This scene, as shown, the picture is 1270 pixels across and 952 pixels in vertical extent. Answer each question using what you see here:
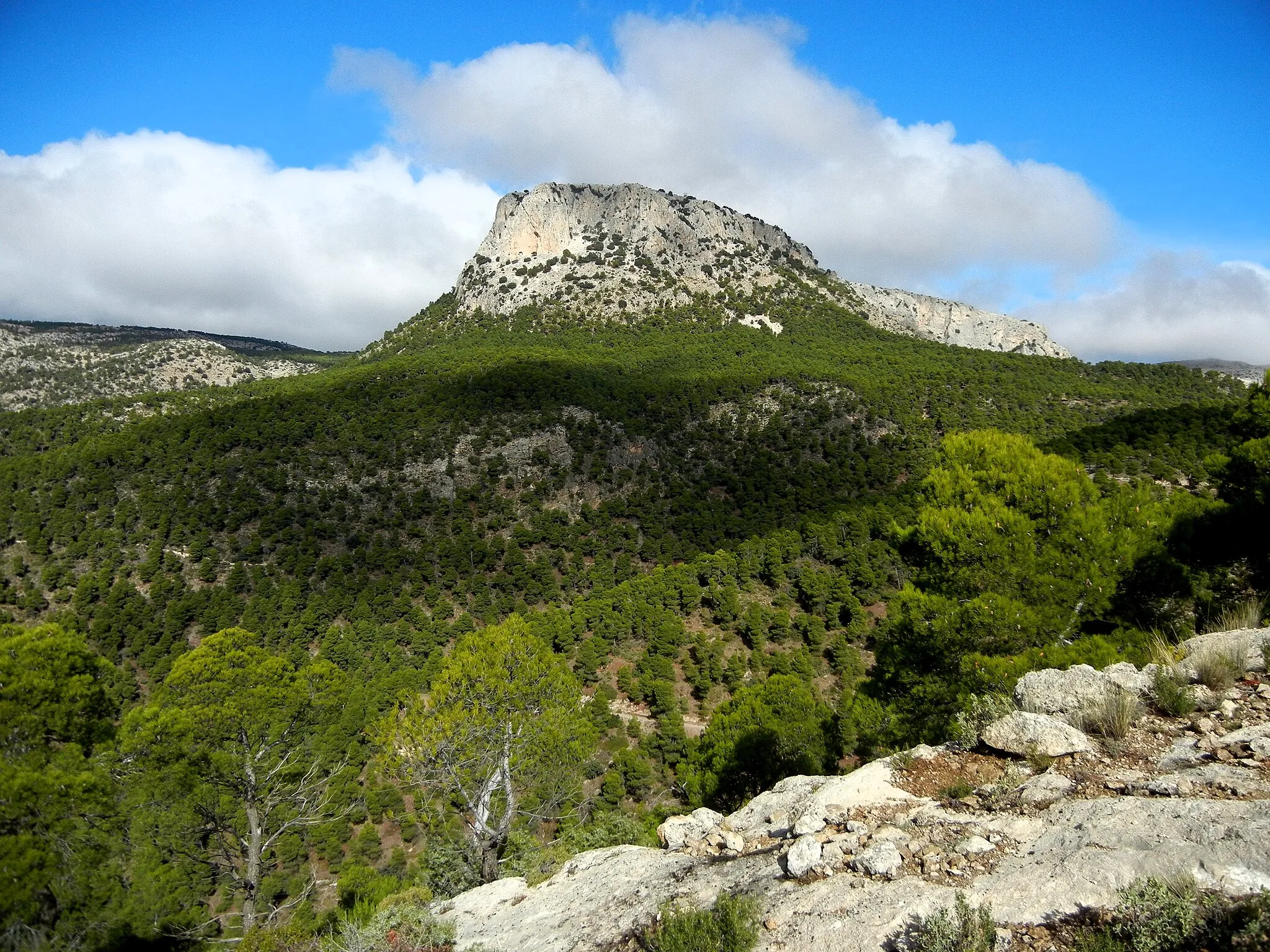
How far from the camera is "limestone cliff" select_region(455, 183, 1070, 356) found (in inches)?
3964

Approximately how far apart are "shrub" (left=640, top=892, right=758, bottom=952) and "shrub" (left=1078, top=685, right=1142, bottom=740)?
4662 mm

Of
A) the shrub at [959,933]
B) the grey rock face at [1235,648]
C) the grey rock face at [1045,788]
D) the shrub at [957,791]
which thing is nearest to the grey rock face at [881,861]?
the shrub at [959,933]

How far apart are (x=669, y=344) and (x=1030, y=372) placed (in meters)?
45.6

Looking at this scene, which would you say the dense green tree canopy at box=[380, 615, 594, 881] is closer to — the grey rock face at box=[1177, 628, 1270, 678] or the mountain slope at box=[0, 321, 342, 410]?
the grey rock face at box=[1177, 628, 1270, 678]

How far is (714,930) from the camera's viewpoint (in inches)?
206

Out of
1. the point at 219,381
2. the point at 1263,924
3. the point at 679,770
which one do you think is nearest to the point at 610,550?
the point at 679,770

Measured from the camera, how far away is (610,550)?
52312 millimetres

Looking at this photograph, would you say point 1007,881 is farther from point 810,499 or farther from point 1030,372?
point 1030,372

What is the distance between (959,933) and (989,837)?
154 cm

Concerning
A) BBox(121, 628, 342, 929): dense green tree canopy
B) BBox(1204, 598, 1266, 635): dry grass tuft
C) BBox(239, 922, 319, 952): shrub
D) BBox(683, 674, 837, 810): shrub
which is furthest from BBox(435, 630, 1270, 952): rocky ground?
BBox(683, 674, 837, 810): shrub

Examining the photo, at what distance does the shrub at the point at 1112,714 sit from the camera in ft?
22.5

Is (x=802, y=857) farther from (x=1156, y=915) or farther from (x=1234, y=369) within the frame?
(x=1234, y=369)

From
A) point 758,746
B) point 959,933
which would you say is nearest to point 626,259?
point 758,746

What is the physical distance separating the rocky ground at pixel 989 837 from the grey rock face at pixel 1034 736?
21 mm
